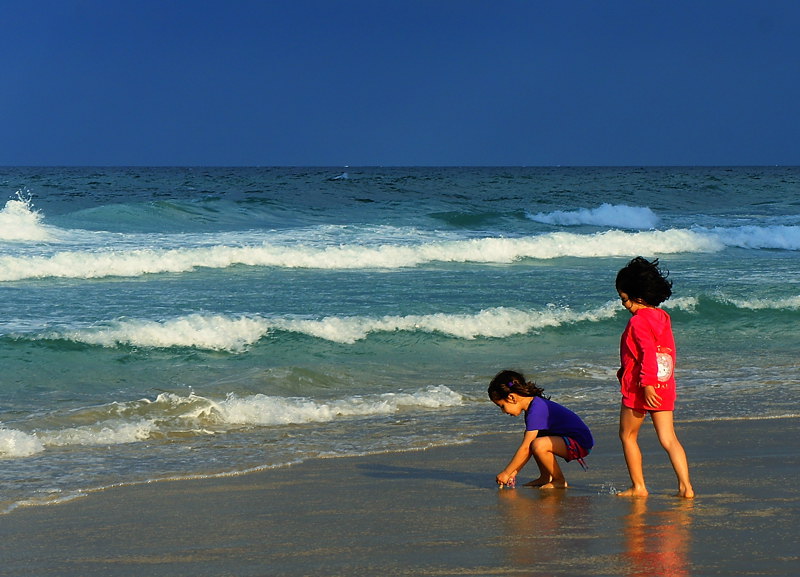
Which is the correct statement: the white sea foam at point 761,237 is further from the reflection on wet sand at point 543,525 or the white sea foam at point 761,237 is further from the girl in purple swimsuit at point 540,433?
the reflection on wet sand at point 543,525

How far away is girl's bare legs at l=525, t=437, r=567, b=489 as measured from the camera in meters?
5.00

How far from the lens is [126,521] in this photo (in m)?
4.58

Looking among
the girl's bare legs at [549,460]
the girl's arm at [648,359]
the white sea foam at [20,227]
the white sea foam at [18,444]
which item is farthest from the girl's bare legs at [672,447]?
the white sea foam at [20,227]

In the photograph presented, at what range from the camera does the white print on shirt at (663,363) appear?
181 inches

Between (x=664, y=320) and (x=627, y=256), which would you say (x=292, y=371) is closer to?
(x=664, y=320)

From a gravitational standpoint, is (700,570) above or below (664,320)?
below

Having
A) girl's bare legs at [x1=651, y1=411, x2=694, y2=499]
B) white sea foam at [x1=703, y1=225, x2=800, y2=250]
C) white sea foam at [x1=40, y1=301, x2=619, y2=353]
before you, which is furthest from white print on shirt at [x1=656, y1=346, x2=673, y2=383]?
white sea foam at [x1=703, y1=225, x2=800, y2=250]

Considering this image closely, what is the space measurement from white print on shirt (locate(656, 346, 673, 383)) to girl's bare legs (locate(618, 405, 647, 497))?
0.78 feet

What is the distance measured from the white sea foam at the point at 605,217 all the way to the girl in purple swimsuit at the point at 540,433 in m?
29.7

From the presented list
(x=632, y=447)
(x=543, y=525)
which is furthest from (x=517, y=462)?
(x=543, y=525)

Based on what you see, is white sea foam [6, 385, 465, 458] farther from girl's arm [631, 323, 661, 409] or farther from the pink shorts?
girl's arm [631, 323, 661, 409]

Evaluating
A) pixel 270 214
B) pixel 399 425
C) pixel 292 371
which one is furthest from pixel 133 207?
pixel 399 425

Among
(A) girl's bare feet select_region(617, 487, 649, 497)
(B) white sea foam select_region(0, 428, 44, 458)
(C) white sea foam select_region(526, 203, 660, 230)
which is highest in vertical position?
(C) white sea foam select_region(526, 203, 660, 230)

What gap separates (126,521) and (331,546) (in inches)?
44.0
